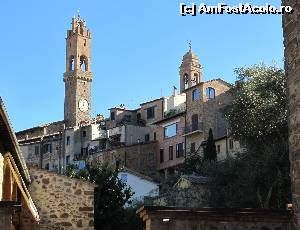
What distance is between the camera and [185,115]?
73938 mm

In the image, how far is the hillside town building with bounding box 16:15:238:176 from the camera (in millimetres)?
71625

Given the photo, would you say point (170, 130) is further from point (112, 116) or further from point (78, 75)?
point (78, 75)

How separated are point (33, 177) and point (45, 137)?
7652 centimetres

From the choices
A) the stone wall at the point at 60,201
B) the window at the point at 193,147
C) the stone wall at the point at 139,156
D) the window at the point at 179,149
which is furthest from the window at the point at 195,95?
the stone wall at the point at 60,201

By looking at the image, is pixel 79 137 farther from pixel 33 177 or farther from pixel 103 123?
pixel 33 177

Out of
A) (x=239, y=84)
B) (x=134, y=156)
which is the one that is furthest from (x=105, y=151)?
(x=239, y=84)

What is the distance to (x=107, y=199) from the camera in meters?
33.8

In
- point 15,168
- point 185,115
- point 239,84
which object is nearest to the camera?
point 15,168

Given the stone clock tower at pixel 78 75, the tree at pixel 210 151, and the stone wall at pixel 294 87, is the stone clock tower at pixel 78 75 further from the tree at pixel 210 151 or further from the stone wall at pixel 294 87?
the stone wall at pixel 294 87

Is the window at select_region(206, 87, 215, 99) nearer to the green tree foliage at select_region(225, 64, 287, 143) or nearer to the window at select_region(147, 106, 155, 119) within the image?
the window at select_region(147, 106, 155, 119)

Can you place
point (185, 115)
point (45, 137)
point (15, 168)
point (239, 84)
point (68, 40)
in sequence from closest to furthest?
1. point (15, 168)
2. point (239, 84)
3. point (185, 115)
4. point (45, 137)
5. point (68, 40)

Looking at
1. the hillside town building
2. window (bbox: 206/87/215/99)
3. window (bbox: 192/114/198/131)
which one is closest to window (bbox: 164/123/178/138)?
the hillside town building

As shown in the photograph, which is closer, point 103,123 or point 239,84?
point 239,84

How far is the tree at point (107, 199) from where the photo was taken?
32.7 meters
